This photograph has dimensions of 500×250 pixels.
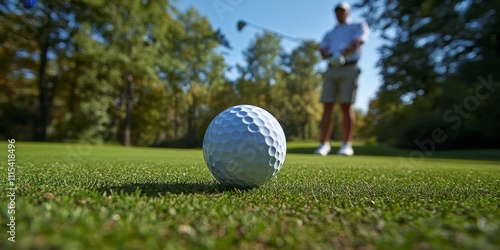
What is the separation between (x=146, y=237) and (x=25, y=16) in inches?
995

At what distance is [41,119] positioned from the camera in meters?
21.0

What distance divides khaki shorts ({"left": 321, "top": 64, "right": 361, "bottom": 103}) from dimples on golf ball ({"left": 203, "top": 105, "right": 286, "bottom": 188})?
5.79 meters

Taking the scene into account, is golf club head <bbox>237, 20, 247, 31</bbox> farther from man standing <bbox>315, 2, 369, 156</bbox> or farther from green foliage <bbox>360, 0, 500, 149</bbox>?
green foliage <bbox>360, 0, 500, 149</bbox>

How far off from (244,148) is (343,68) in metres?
6.32

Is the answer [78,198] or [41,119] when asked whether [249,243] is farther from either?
[41,119]

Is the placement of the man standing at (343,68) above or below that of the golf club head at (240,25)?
below

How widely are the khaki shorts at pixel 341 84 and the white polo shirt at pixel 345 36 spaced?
0.30 m

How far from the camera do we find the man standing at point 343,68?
758 centimetres

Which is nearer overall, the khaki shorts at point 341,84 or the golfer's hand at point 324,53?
the khaki shorts at point 341,84

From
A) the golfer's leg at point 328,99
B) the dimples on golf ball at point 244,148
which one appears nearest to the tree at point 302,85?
the golfer's leg at point 328,99

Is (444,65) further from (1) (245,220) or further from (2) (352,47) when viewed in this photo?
(1) (245,220)

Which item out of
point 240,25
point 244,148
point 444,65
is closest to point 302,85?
point 444,65

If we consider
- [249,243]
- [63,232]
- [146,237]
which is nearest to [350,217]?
[249,243]

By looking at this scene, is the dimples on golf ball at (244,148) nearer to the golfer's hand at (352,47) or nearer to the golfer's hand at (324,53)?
the golfer's hand at (352,47)
